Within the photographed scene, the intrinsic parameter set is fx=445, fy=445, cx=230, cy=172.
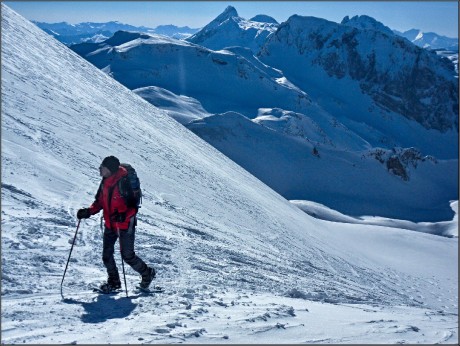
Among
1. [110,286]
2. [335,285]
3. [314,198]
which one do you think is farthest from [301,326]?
[314,198]

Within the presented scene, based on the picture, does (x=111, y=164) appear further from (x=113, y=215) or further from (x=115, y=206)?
(x=113, y=215)

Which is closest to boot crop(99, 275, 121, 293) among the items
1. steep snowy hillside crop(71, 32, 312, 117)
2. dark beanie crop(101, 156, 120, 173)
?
dark beanie crop(101, 156, 120, 173)

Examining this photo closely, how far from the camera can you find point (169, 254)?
8.58 m

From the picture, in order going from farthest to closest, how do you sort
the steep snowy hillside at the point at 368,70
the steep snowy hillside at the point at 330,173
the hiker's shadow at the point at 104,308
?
the steep snowy hillside at the point at 368,70
the steep snowy hillside at the point at 330,173
the hiker's shadow at the point at 104,308

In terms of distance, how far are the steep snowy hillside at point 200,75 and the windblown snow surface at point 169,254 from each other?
73891mm

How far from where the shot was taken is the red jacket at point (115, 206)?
242 inches

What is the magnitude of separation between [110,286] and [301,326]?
277 centimetres

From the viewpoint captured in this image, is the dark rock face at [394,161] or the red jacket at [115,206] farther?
the dark rock face at [394,161]

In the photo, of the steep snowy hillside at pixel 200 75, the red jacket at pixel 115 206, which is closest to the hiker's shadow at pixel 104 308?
the red jacket at pixel 115 206

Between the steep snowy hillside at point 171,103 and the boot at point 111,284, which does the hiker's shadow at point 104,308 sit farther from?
the steep snowy hillside at point 171,103

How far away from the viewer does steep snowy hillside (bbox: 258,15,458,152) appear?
140m

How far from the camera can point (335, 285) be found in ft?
38.1

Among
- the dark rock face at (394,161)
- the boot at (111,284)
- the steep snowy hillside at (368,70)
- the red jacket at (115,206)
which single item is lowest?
the boot at (111,284)

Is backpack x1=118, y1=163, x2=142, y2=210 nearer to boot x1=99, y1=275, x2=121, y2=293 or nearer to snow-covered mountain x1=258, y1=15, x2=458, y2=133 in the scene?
boot x1=99, y1=275, x2=121, y2=293
